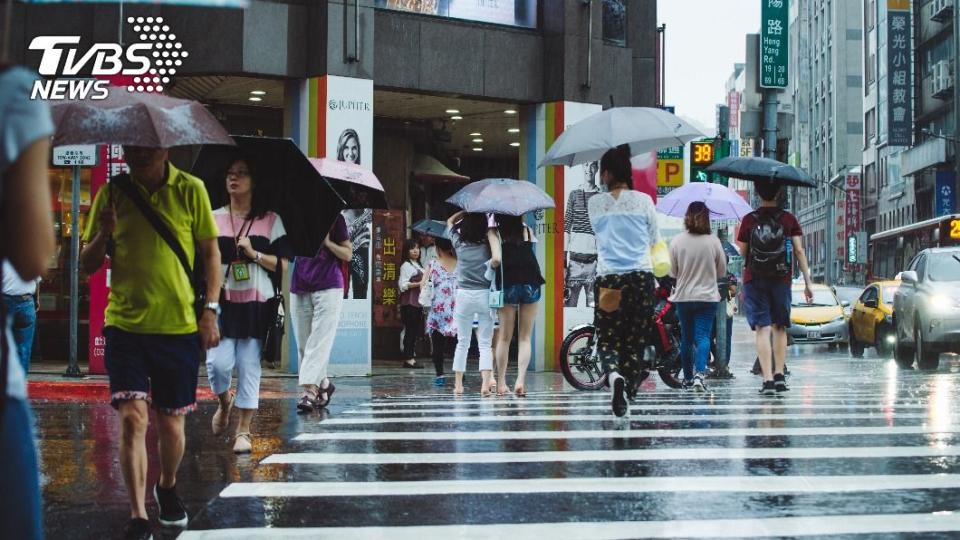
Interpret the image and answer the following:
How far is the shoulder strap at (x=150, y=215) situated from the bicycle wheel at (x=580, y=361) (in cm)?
892

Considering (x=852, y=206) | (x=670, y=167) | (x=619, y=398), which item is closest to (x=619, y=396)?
(x=619, y=398)

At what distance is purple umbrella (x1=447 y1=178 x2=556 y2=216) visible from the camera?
42.9 ft

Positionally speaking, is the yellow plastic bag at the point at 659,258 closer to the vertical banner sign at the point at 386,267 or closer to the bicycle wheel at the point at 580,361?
the bicycle wheel at the point at 580,361

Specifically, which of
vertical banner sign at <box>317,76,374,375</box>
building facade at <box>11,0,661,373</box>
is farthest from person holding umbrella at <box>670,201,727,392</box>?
vertical banner sign at <box>317,76,374,375</box>

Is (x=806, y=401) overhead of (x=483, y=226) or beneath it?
beneath

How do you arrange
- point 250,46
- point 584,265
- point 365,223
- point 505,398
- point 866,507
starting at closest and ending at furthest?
point 866,507
point 505,398
point 250,46
point 365,223
point 584,265

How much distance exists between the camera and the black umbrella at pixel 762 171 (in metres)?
13.1

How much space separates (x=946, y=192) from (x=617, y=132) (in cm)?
5494

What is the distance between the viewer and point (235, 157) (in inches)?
332

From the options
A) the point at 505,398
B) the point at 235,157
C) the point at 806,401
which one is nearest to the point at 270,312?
the point at 235,157

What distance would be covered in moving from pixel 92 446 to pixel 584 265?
11.6 meters

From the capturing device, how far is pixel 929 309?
62.4ft

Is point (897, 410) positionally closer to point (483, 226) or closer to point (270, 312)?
point (483, 226)

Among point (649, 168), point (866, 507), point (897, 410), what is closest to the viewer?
point (866, 507)
